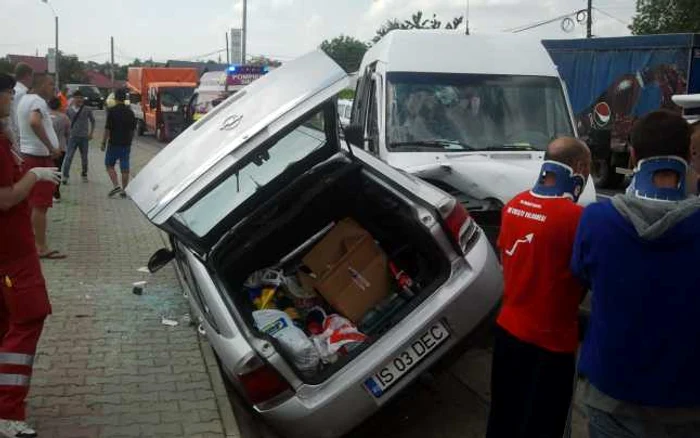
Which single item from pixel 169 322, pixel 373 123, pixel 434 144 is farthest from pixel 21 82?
pixel 434 144

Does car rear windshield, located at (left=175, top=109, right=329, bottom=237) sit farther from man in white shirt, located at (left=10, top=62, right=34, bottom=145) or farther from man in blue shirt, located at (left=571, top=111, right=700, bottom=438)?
man in white shirt, located at (left=10, top=62, right=34, bottom=145)

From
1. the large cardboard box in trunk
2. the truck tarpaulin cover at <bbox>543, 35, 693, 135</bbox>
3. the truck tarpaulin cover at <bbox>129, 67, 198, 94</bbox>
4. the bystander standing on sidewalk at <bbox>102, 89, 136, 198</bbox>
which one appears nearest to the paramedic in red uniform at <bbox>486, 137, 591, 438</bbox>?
the large cardboard box in trunk

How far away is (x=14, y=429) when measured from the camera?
3.77m

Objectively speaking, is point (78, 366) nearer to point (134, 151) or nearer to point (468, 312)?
point (468, 312)

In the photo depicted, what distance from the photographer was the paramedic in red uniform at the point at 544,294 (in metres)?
3.10

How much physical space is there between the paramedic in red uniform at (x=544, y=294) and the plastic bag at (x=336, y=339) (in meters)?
1.03

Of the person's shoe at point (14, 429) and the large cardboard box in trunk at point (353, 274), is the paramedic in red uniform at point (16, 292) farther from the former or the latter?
the large cardboard box in trunk at point (353, 274)

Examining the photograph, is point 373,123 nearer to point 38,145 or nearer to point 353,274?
point 353,274

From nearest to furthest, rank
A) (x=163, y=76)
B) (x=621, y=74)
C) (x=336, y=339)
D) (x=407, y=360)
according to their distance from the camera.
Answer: (x=407, y=360)
(x=336, y=339)
(x=621, y=74)
(x=163, y=76)

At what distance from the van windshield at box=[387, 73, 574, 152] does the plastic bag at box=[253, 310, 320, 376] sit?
3.25 meters

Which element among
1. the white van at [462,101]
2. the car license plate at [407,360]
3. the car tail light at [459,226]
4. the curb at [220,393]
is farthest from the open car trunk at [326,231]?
the white van at [462,101]

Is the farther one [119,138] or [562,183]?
[119,138]

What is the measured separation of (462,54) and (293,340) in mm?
4568

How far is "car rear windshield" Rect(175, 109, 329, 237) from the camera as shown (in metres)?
4.83
